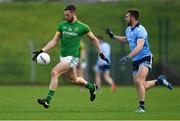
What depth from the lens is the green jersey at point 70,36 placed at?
2036 cm

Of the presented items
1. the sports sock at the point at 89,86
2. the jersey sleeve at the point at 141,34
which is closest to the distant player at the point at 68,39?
the sports sock at the point at 89,86

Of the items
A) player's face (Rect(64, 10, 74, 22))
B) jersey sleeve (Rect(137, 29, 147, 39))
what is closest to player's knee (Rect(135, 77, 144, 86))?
jersey sleeve (Rect(137, 29, 147, 39))

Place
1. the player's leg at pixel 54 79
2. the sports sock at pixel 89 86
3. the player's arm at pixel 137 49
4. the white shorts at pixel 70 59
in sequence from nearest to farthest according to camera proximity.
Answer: the player's arm at pixel 137 49
the player's leg at pixel 54 79
the white shorts at pixel 70 59
the sports sock at pixel 89 86

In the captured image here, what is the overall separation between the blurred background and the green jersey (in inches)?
832

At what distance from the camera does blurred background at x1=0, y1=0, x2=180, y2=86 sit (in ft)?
141

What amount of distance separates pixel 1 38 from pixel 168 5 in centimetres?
1322

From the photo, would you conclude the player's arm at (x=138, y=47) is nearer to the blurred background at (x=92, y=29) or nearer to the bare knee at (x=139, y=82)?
the bare knee at (x=139, y=82)

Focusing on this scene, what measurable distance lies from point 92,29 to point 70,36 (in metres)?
32.7

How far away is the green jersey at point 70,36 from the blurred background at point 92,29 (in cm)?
2114

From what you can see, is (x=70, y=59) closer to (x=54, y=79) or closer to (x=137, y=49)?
(x=54, y=79)

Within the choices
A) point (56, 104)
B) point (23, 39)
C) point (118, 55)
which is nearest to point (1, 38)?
point (23, 39)

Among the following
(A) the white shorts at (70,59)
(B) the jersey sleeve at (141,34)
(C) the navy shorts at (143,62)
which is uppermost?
(B) the jersey sleeve at (141,34)

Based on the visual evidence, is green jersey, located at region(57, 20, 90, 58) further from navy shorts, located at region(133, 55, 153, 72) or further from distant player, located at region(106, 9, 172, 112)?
navy shorts, located at region(133, 55, 153, 72)

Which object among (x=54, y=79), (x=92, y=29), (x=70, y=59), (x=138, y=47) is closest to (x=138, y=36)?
(x=138, y=47)
